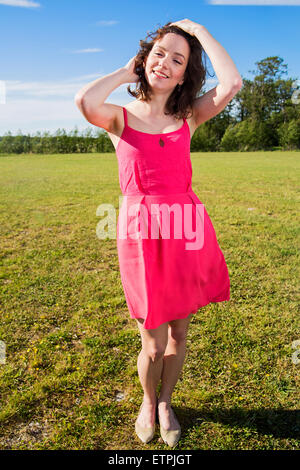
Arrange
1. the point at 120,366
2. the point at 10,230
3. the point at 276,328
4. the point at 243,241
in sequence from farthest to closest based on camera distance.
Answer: the point at 10,230
the point at 243,241
the point at 276,328
the point at 120,366

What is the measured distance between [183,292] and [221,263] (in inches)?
13.8

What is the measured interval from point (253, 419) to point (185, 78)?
223 centimetres

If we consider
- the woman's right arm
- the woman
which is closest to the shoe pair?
the woman

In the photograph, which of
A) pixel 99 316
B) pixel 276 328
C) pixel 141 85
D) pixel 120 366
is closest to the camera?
pixel 141 85

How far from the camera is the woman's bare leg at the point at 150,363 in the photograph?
2.13 metres

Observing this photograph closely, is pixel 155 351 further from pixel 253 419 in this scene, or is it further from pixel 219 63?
pixel 219 63

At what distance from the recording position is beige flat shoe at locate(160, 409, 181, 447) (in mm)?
2322

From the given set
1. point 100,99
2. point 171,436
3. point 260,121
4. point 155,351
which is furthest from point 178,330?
point 260,121

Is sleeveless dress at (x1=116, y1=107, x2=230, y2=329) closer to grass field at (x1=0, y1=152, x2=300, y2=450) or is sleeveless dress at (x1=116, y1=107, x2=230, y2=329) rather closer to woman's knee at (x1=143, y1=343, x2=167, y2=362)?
woman's knee at (x1=143, y1=343, x2=167, y2=362)

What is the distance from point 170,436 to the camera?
2338mm

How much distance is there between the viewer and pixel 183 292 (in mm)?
2104

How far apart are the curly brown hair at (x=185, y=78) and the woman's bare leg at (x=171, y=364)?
1227 mm
